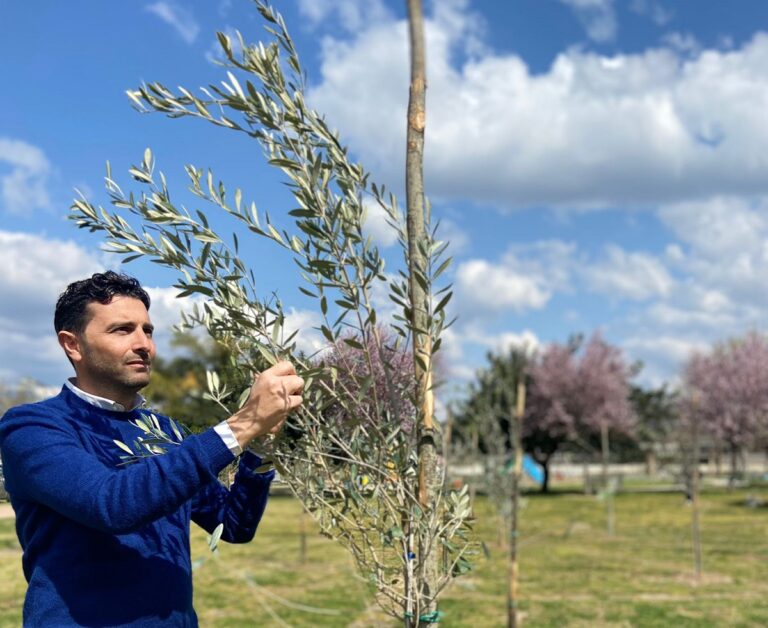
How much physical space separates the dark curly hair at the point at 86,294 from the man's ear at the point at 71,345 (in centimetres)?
2

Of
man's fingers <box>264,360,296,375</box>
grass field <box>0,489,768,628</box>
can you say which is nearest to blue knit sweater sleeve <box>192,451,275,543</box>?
man's fingers <box>264,360,296,375</box>

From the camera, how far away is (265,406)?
2.26 meters

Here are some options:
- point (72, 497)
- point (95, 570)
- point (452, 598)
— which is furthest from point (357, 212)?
point (452, 598)

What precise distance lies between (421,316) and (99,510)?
3.52 ft

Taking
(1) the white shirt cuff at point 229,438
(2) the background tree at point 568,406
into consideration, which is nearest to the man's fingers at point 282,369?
(1) the white shirt cuff at point 229,438

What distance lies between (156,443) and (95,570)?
0.43 m

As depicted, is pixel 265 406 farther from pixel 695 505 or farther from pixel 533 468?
pixel 533 468

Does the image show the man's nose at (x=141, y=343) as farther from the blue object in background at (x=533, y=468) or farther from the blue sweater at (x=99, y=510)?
the blue object in background at (x=533, y=468)

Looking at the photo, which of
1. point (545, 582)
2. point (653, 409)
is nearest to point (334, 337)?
point (545, 582)

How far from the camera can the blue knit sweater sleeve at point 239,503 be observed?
9.57 ft

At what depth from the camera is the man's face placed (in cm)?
270

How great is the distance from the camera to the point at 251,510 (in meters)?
2.99

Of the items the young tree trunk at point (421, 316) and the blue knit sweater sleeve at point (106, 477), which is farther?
the young tree trunk at point (421, 316)

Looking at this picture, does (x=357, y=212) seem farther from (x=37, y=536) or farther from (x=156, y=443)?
(x=37, y=536)
